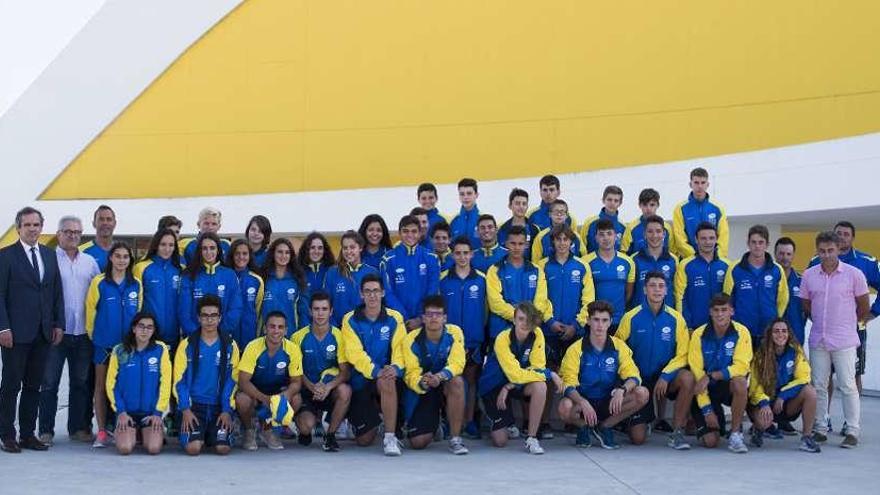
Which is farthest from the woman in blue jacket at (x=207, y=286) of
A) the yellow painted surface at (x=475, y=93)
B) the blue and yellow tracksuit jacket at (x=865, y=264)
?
the yellow painted surface at (x=475, y=93)

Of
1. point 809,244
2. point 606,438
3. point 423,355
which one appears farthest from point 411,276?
point 809,244

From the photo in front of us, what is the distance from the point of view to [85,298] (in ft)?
27.3

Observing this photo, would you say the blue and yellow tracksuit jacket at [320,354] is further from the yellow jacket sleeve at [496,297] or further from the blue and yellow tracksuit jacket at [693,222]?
the blue and yellow tracksuit jacket at [693,222]

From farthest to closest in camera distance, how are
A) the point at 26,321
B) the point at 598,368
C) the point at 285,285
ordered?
the point at 285,285 < the point at 598,368 < the point at 26,321

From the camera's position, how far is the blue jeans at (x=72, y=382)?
26.6 ft

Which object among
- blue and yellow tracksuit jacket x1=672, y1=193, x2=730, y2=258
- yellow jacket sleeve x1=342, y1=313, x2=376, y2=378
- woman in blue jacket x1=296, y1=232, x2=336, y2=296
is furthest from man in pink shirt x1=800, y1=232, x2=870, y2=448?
woman in blue jacket x1=296, y1=232, x2=336, y2=296

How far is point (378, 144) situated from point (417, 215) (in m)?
6.34

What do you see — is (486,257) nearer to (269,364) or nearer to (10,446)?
(269,364)

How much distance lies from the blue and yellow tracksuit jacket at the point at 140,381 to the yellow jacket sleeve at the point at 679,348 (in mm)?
3716

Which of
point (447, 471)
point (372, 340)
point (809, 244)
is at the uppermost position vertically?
point (809, 244)

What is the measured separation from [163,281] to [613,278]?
3.56 m

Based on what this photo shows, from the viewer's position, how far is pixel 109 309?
8203 mm

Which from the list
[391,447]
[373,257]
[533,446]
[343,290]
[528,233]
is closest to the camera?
[391,447]

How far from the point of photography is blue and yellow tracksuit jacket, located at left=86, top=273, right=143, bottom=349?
26.9ft
